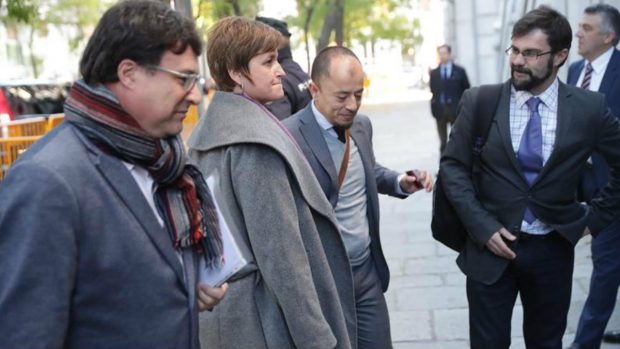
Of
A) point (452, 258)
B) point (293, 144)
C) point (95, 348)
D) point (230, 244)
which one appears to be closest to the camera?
point (95, 348)

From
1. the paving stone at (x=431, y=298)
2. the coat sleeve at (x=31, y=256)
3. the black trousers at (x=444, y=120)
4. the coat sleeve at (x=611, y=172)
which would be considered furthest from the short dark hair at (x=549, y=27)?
the black trousers at (x=444, y=120)

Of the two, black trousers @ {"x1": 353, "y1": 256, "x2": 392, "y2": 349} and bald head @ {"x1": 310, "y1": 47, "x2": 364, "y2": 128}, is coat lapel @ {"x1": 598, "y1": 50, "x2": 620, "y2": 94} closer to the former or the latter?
bald head @ {"x1": 310, "y1": 47, "x2": 364, "y2": 128}

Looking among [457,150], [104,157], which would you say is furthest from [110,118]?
[457,150]

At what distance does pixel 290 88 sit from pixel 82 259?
374cm

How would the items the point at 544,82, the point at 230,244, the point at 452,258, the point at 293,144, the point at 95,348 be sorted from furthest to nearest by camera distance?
the point at 452,258 → the point at 544,82 → the point at 293,144 → the point at 230,244 → the point at 95,348

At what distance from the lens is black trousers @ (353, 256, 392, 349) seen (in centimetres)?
339

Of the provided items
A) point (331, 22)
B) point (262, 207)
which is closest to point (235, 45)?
point (262, 207)

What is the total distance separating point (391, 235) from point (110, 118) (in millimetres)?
6845

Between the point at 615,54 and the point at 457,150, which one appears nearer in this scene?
the point at 457,150

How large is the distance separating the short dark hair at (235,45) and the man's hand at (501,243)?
4.25 feet

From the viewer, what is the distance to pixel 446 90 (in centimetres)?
1264

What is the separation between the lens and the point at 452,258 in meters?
7.32

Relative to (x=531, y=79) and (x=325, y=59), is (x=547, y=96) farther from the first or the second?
(x=325, y=59)

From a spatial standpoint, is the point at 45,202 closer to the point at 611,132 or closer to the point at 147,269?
the point at 147,269
